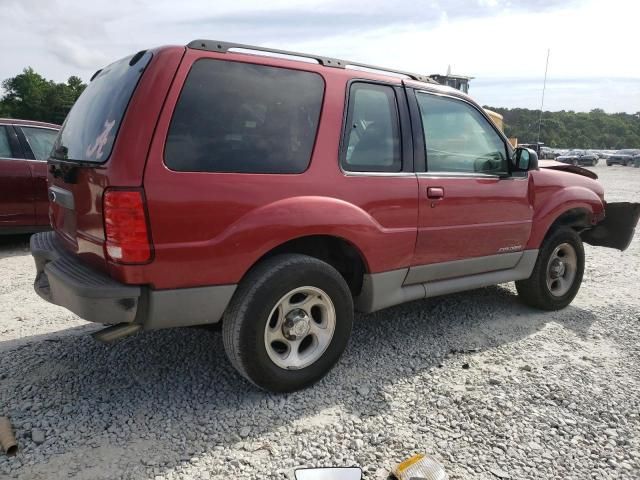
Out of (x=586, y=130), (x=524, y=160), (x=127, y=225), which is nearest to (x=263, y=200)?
(x=127, y=225)

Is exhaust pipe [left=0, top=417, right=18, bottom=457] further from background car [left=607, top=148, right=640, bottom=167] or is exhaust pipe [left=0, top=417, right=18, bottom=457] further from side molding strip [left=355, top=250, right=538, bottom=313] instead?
background car [left=607, top=148, right=640, bottom=167]

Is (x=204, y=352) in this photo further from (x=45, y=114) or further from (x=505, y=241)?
(x=45, y=114)

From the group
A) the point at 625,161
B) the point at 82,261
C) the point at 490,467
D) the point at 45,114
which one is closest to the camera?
the point at 490,467

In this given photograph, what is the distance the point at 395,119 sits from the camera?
3238 mm

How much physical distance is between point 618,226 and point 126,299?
480cm

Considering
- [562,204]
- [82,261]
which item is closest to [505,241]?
[562,204]

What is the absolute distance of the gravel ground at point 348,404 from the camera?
7.63 ft

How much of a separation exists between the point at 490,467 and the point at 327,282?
1240mm

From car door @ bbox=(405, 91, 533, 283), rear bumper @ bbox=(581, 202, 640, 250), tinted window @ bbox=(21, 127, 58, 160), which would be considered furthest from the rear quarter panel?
→ tinted window @ bbox=(21, 127, 58, 160)

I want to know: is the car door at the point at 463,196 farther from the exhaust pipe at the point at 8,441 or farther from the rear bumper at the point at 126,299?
the exhaust pipe at the point at 8,441

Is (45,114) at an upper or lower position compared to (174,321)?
upper

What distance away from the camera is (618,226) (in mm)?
4996

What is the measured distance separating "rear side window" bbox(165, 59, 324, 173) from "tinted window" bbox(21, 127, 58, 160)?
189 inches

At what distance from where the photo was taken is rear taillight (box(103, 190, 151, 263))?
2.27 meters
